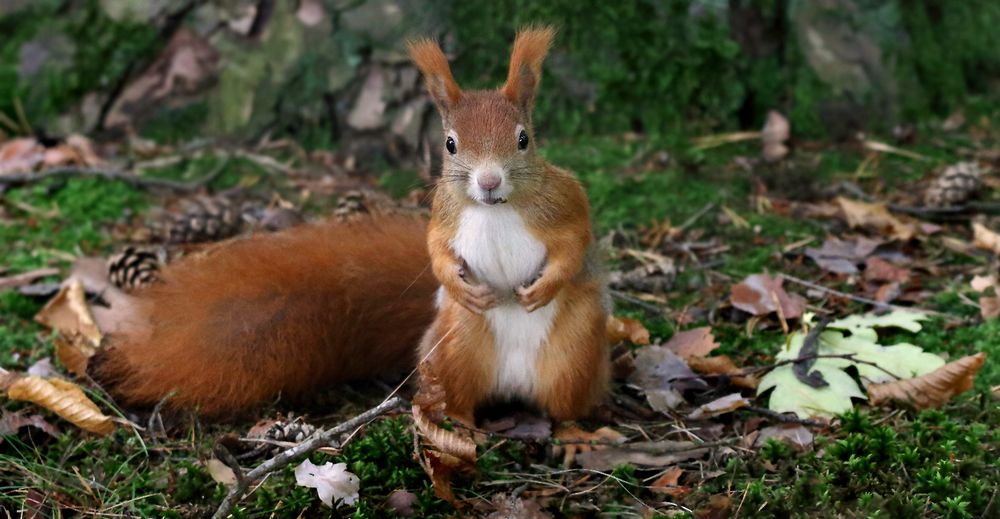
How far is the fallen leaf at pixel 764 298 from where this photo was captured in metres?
2.37

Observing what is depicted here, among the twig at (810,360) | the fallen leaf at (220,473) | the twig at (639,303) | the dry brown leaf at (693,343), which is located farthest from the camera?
the twig at (639,303)

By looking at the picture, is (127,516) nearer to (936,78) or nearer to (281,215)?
(281,215)

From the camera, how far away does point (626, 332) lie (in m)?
2.29

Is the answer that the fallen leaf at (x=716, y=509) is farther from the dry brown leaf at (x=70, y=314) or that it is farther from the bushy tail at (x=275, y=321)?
the dry brown leaf at (x=70, y=314)

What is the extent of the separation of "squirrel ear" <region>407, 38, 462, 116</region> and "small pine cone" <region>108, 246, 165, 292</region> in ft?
3.55

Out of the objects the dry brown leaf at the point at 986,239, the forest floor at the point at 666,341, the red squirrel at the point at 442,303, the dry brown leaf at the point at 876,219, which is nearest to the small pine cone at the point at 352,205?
the forest floor at the point at 666,341

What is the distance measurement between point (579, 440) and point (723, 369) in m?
0.45

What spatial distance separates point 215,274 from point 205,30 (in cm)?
188

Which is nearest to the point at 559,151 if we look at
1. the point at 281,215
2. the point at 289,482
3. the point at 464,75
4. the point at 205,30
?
the point at 464,75

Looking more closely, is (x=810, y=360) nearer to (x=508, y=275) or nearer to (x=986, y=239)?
(x=508, y=275)

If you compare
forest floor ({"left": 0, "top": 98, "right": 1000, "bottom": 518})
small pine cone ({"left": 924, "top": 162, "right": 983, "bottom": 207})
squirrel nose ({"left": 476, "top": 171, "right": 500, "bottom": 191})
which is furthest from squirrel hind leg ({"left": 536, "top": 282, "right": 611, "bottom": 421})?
small pine cone ({"left": 924, "top": 162, "right": 983, "bottom": 207})

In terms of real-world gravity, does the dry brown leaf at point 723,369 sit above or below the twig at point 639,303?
above

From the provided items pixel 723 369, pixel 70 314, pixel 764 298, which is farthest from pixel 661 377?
pixel 70 314

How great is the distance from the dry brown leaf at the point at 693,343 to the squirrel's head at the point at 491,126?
2.20ft
